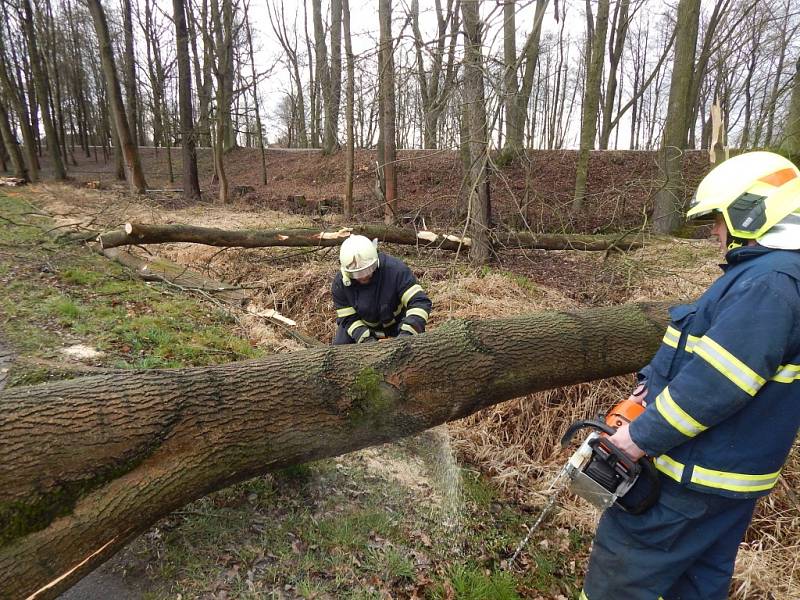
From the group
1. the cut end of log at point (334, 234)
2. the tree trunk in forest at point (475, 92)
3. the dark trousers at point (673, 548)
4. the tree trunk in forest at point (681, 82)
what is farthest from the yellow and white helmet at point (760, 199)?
the tree trunk in forest at point (681, 82)

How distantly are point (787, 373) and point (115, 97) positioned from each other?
16.2 metres

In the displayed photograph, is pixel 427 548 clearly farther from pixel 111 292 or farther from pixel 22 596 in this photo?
pixel 111 292

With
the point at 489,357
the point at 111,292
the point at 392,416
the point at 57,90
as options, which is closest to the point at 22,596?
the point at 392,416

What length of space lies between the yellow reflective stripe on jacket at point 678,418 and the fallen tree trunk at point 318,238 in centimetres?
533

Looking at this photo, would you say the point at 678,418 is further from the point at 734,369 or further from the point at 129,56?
the point at 129,56

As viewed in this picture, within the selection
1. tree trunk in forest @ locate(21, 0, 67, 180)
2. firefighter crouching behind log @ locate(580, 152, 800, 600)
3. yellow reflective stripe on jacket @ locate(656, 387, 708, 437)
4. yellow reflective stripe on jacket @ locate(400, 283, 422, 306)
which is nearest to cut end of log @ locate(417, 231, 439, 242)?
yellow reflective stripe on jacket @ locate(400, 283, 422, 306)

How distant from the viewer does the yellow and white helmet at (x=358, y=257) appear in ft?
12.3

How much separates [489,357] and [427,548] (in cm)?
121

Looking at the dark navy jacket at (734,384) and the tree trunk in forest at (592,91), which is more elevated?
the tree trunk in forest at (592,91)

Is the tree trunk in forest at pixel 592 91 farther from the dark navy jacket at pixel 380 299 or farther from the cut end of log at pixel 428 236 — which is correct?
the dark navy jacket at pixel 380 299

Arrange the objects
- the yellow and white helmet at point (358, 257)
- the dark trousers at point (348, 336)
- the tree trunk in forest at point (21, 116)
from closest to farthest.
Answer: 1. the yellow and white helmet at point (358, 257)
2. the dark trousers at point (348, 336)
3. the tree trunk in forest at point (21, 116)

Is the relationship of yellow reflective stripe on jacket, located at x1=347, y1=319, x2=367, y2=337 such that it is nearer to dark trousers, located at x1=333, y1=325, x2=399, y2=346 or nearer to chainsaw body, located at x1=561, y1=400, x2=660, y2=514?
dark trousers, located at x1=333, y1=325, x2=399, y2=346

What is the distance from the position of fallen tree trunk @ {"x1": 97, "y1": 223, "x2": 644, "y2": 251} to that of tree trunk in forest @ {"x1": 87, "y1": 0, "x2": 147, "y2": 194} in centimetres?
Result: 839

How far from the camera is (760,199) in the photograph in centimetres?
156
